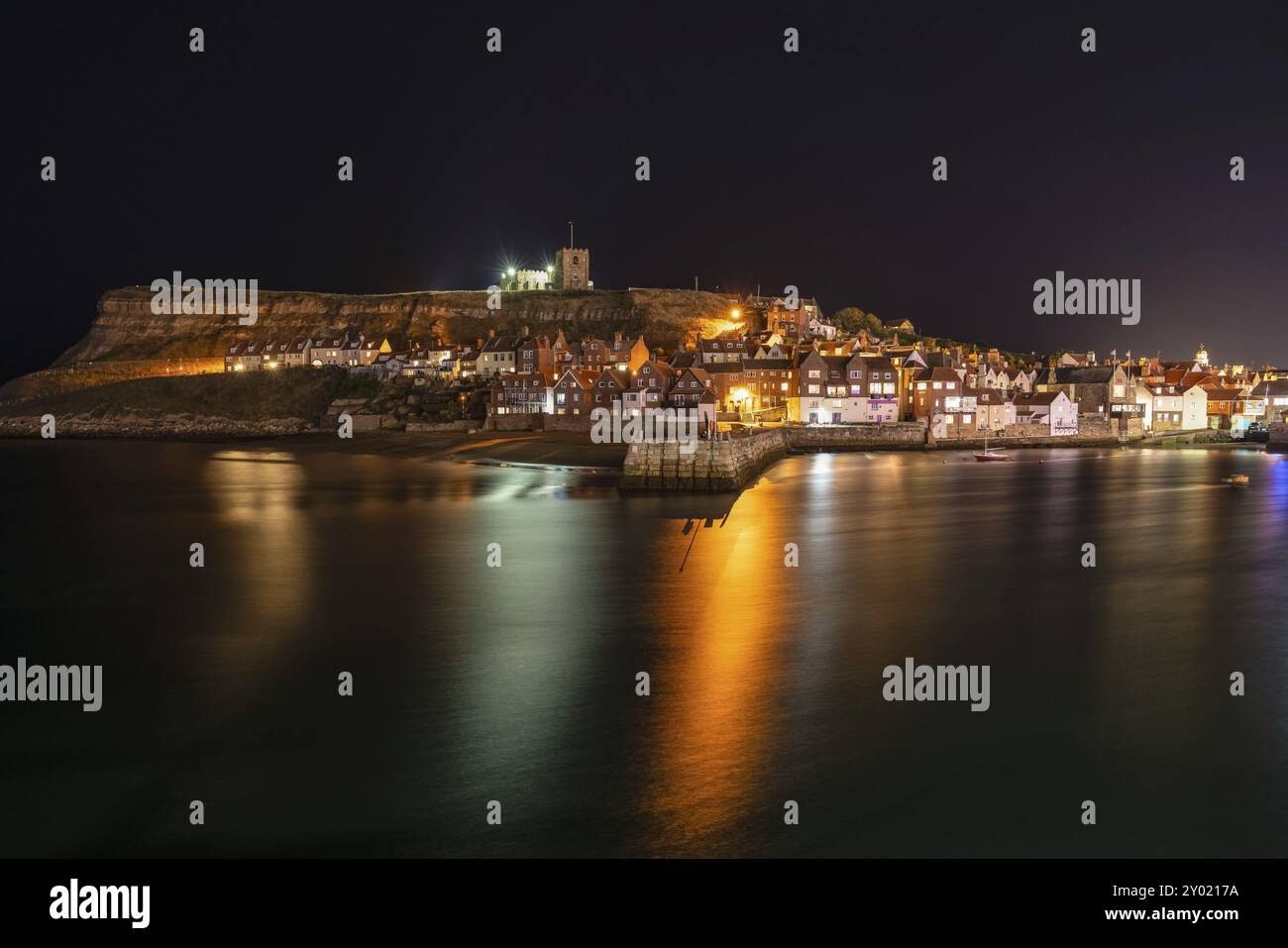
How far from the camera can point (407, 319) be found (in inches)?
5133

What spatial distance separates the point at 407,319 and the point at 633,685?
12188cm

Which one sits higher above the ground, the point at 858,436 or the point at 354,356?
the point at 354,356

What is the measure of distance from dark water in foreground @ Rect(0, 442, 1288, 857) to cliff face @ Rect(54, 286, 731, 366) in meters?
82.2

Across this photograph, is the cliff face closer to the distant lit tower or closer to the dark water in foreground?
the distant lit tower

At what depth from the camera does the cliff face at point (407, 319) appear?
118m

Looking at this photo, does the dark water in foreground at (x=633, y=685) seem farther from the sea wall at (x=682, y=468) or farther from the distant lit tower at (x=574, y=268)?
the distant lit tower at (x=574, y=268)

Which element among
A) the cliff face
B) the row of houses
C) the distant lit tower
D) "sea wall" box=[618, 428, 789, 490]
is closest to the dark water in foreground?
"sea wall" box=[618, 428, 789, 490]

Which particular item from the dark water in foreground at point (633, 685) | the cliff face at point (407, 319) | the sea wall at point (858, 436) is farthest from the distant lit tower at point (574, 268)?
the dark water in foreground at point (633, 685)

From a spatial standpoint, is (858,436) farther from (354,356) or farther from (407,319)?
(407,319)

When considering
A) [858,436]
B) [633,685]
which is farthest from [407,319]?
[633,685]

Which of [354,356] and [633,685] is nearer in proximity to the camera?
[633,685]

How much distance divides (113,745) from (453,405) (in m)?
67.2

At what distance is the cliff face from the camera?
117938mm
